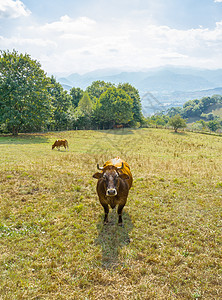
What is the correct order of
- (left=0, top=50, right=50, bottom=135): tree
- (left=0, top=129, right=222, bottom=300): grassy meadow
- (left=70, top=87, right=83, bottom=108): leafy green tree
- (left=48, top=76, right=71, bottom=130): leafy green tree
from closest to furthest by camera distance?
(left=0, top=129, right=222, bottom=300): grassy meadow < (left=0, top=50, right=50, bottom=135): tree < (left=48, top=76, right=71, bottom=130): leafy green tree < (left=70, top=87, right=83, bottom=108): leafy green tree

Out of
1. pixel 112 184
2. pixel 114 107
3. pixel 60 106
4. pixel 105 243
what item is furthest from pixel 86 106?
pixel 105 243

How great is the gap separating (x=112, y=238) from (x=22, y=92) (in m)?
37.8

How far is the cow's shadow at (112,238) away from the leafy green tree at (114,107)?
5546 cm

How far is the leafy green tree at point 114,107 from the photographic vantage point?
61438 mm

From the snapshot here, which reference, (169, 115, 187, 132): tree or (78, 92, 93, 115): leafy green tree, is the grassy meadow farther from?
(78, 92, 93, 115): leafy green tree

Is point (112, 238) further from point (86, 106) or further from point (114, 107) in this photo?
point (86, 106)

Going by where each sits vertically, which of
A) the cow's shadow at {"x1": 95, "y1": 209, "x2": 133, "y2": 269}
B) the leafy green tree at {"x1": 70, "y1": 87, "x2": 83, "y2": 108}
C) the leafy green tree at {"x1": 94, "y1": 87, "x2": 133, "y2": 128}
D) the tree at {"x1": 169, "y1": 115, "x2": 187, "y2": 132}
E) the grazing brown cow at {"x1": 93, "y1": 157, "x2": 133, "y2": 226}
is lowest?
the cow's shadow at {"x1": 95, "y1": 209, "x2": 133, "y2": 269}

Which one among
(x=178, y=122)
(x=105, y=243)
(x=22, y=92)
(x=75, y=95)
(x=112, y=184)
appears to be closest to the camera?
(x=112, y=184)

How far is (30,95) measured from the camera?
37.8 metres

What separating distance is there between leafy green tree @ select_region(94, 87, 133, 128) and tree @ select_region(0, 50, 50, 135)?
24.6m

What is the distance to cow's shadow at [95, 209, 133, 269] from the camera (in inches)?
234

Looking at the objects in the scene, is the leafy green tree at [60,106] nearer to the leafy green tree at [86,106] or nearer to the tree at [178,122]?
the leafy green tree at [86,106]

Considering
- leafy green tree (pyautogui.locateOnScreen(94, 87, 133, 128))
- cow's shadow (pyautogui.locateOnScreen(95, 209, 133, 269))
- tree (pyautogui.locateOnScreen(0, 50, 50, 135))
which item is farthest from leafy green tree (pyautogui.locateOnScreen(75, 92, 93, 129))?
cow's shadow (pyautogui.locateOnScreen(95, 209, 133, 269))

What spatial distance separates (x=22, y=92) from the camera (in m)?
36.4
